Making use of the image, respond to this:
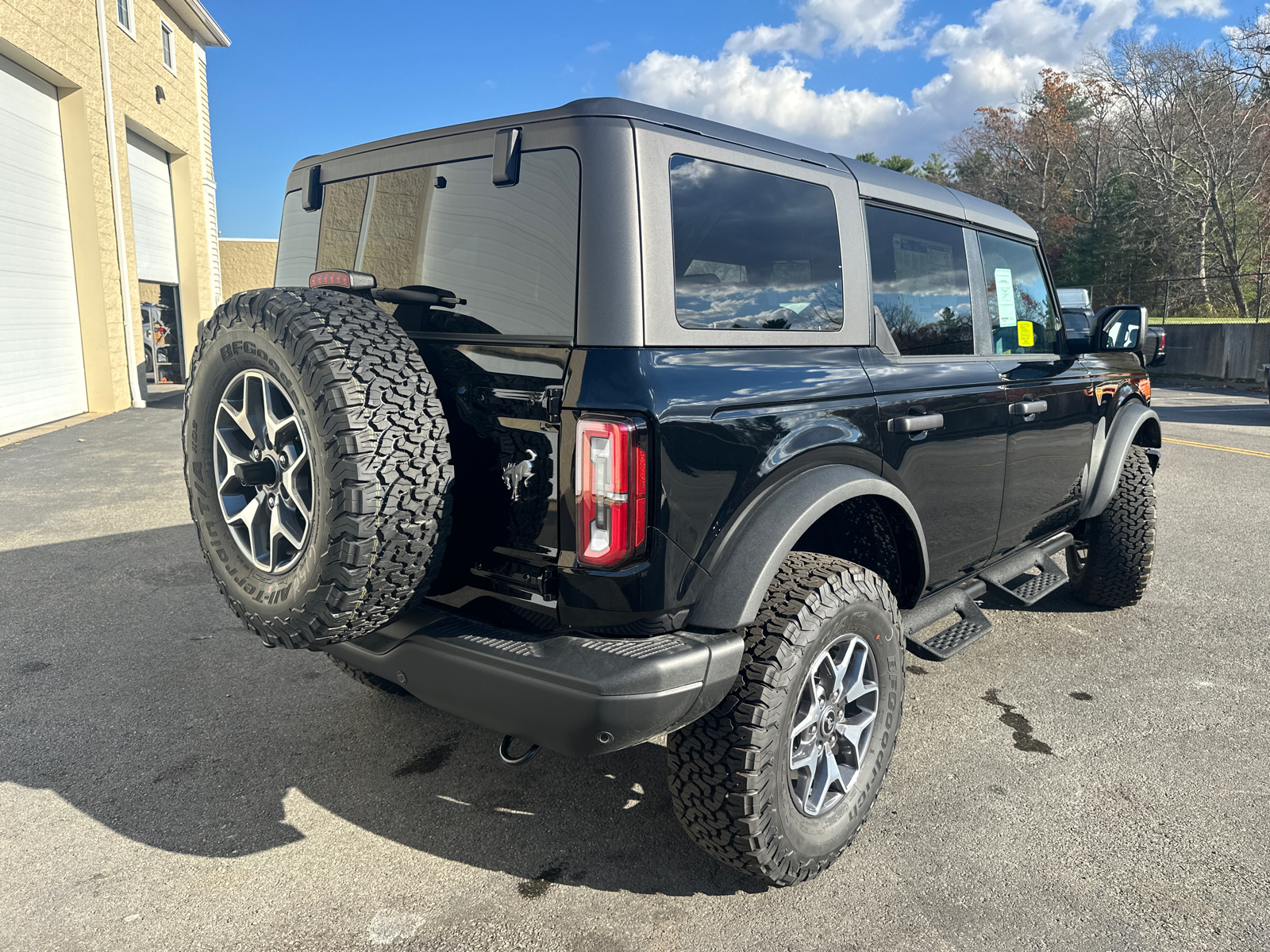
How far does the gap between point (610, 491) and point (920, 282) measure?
173cm

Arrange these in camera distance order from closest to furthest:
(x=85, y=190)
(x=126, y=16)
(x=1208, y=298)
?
1. (x=85, y=190)
2. (x=126, y=16)
3. (x=1208, y=298)

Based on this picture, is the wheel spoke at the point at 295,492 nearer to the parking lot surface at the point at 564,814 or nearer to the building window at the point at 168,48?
the parking lot surface at the point at 564,814

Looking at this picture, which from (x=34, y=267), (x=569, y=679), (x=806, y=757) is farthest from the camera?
(x=34, y=267)

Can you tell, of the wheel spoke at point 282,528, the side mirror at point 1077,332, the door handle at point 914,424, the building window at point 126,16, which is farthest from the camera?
the building window at point 126,16

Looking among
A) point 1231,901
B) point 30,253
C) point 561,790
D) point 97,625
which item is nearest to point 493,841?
point 561,790

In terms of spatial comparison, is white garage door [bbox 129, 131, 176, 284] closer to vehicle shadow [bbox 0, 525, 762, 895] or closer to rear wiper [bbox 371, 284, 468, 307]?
vehicle shadow [bbox 0, 525, 762, 895]

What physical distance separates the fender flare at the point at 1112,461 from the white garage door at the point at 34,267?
12.0 metres

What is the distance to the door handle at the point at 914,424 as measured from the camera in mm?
2865

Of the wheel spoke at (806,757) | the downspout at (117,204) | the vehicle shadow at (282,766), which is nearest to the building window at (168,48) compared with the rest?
the downspout at (117,204)

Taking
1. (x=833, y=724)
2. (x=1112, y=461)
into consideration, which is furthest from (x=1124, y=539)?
(x=833, y=724)

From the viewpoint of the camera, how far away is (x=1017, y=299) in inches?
153

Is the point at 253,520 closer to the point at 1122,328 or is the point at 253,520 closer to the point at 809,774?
the point at 809,774

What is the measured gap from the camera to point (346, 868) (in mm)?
2568

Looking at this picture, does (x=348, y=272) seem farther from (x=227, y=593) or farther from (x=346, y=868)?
(x=346, y=868)
